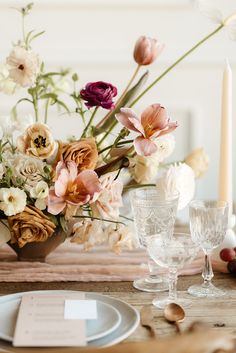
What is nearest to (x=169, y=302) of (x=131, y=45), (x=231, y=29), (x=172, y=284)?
(x=172, y=284)

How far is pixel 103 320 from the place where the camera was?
4.00ft

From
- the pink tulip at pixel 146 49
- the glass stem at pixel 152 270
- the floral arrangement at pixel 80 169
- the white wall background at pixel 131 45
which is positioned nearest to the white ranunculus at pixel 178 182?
the floral arrangement at pixel 80 169

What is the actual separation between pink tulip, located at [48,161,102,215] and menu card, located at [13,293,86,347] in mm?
178

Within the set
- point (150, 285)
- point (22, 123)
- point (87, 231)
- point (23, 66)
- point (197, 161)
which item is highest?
point (23, 66)

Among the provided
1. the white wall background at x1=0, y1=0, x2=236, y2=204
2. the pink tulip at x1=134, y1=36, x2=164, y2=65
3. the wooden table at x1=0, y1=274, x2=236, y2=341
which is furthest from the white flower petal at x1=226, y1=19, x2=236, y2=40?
the white wall background at x1=0, y1=0, x2=236, y2=204

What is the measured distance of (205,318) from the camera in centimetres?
129

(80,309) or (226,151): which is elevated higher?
(226,151)

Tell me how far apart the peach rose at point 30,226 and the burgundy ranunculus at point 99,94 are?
0.80 feet

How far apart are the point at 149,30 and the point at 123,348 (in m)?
1.94

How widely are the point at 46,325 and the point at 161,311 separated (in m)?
0.25

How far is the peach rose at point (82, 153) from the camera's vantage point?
1.41 meters

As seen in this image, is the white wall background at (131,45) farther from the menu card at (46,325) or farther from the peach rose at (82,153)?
the menu card at (46,325)

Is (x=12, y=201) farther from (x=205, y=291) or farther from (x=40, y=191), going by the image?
(x=205, y=291)

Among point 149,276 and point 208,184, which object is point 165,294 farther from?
point 208,184
